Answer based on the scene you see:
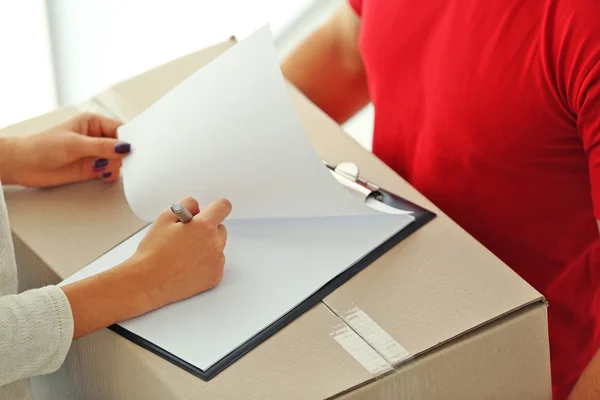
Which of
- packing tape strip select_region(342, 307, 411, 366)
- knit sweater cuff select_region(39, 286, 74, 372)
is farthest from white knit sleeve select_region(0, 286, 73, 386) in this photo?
packing tape strip select_region(342, 307, 411, 366)

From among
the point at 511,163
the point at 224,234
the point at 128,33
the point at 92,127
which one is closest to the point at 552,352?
the point at 511,163

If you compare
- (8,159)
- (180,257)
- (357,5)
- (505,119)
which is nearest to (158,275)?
(180,257)

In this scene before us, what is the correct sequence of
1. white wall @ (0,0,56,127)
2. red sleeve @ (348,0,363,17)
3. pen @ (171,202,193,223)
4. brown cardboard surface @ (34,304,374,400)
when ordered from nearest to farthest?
brown cardboard surface @ (34,304,374,400) → pen @ (171,202,193,223) → red sleeve @ (348,0,363,17) → white wall @ (0,0,56,127)

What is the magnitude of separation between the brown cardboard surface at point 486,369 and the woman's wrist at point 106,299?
0.63ft

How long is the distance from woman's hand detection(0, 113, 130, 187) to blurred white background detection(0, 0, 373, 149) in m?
0.61

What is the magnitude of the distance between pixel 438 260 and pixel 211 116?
0.77ft

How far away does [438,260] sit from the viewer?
69 cm

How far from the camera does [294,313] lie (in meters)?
0.64

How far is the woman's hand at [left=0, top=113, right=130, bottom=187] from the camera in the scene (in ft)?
2.60

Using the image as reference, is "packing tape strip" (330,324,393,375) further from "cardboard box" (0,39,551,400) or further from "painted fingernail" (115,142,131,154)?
"painted fingernail" (115,142,131,154)

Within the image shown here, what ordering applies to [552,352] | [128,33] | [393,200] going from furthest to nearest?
[128,33], [552,352], [393,200]

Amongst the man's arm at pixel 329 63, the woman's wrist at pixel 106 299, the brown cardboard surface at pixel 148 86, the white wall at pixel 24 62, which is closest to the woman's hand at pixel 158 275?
the woman's wrist at pixel 106 299

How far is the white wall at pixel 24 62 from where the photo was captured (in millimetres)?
1343

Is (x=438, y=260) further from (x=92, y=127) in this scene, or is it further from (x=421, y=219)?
(x=92, y=127)
